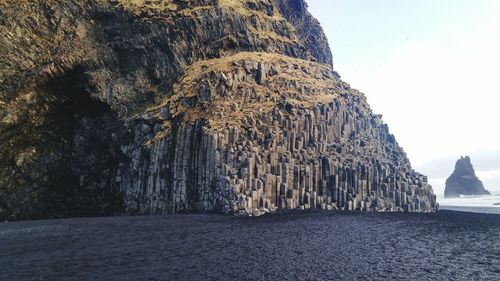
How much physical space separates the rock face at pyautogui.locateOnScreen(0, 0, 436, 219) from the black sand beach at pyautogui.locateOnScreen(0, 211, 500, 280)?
16.7 meters

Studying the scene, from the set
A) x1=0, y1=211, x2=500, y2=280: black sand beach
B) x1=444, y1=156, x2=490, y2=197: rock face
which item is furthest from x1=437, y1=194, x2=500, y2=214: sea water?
x1=444, y1=156, x2=490, y2=197: rock face

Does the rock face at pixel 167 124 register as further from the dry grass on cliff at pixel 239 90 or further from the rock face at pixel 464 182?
the rock face at pixel 464 182

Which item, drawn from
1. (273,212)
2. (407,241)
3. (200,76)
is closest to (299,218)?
(273,212)

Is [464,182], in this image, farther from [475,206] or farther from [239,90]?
[239,90]

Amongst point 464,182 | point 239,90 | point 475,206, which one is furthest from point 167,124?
point 464,182

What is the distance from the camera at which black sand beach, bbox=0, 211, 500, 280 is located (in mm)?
25500

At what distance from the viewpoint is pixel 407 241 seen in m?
37.7

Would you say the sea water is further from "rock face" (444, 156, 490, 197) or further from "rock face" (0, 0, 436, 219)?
"rock face" (444, 156, 490, 197)

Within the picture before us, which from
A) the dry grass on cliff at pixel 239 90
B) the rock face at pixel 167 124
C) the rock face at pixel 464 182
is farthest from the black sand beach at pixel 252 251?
the rock face at pixel 464 182

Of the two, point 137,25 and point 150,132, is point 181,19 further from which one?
point 150,132

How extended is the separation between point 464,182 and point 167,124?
173m

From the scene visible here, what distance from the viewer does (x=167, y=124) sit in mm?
Answer: 69938

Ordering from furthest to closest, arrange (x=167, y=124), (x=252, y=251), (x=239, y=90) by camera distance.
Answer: (x=239, y=90)
(x=167, y=124)
(x=252, y=251)

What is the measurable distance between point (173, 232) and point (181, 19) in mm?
55057
